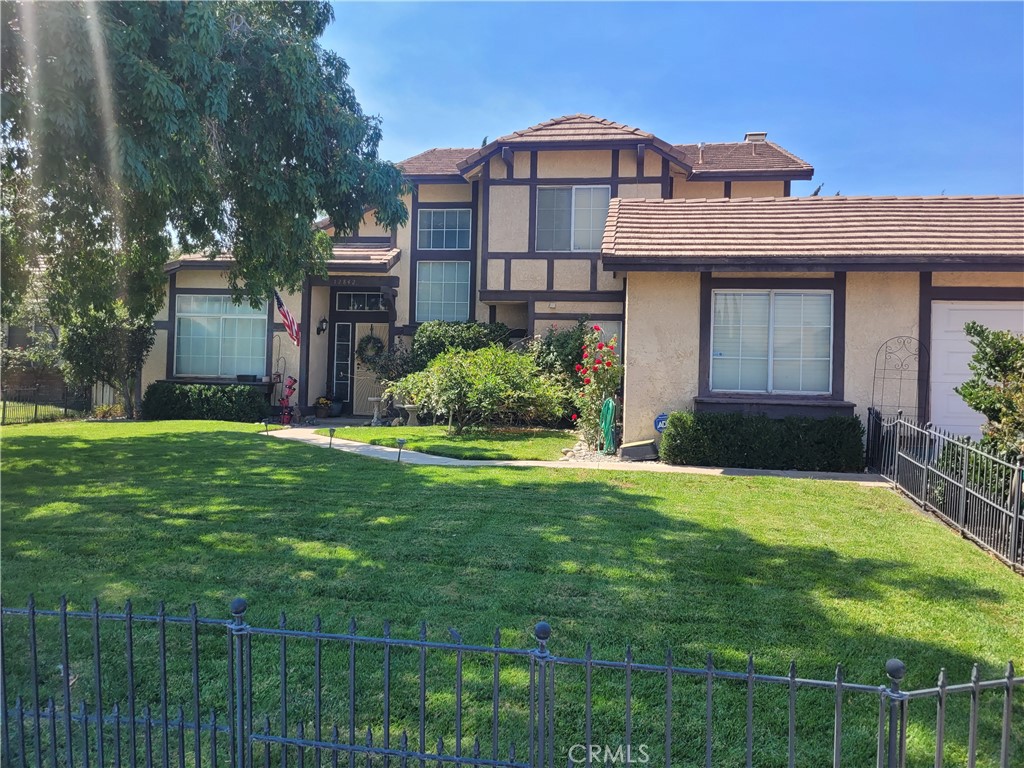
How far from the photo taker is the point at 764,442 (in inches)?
410

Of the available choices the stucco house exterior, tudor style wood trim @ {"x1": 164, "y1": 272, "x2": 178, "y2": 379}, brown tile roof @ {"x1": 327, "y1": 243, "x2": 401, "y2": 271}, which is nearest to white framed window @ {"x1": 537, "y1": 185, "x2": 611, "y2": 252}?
the stucco house exterior

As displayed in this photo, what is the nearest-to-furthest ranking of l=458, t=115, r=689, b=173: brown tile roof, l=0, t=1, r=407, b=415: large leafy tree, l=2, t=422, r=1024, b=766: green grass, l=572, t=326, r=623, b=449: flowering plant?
l=2, t=422, r=1024, b=766: green grass → l=0, t=1, r=407, b=415: large leafy tree → l=572, t=326, r=623, b=449: flowering plant → l=458, t=115, r=689, b=173: brown tile roof

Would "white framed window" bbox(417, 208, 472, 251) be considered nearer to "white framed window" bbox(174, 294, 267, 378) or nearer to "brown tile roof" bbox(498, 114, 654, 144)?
"brown tile roof" bbox(498, 114, 654, 144)

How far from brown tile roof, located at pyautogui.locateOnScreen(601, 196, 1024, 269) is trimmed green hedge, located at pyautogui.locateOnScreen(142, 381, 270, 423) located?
34.9 ft

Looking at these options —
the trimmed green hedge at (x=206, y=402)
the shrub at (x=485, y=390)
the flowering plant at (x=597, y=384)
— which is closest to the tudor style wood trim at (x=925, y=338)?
the flowering plant at (x=597, y=384)

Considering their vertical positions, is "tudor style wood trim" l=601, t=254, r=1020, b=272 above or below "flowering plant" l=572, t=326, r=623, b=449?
above

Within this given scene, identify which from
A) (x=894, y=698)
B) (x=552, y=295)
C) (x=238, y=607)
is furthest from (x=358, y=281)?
(x=894, y=698)

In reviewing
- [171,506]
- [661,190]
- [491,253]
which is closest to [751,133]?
[661,190]

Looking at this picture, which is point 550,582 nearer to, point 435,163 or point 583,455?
point 583,455

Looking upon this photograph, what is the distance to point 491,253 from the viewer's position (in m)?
18.0

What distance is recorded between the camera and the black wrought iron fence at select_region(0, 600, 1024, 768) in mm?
2908

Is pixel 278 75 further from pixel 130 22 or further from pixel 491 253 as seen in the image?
pixel 491 253

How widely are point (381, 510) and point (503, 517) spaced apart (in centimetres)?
135

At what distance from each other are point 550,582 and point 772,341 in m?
7.37
